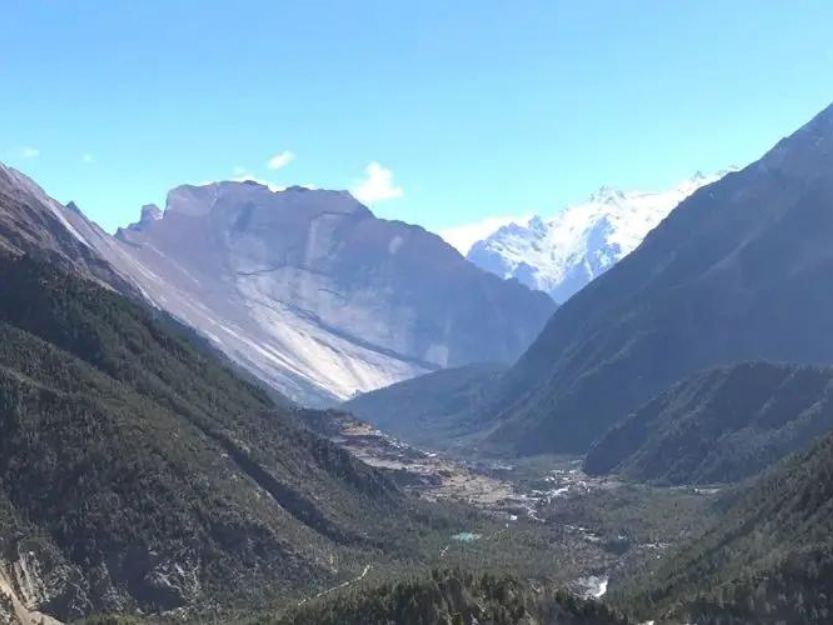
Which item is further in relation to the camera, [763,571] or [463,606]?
[763,571]

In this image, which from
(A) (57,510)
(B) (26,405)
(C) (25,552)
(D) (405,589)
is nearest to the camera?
(D) (405,589)

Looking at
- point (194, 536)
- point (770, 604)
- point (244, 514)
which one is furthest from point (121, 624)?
point (770, 604)

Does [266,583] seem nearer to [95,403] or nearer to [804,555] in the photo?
[95,403]

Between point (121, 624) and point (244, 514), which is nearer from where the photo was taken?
point (121, 624)

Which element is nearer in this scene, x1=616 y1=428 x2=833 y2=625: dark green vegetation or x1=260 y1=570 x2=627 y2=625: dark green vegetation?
x1=260 y1=570 x2=627 y2=625: dark green vegetation
